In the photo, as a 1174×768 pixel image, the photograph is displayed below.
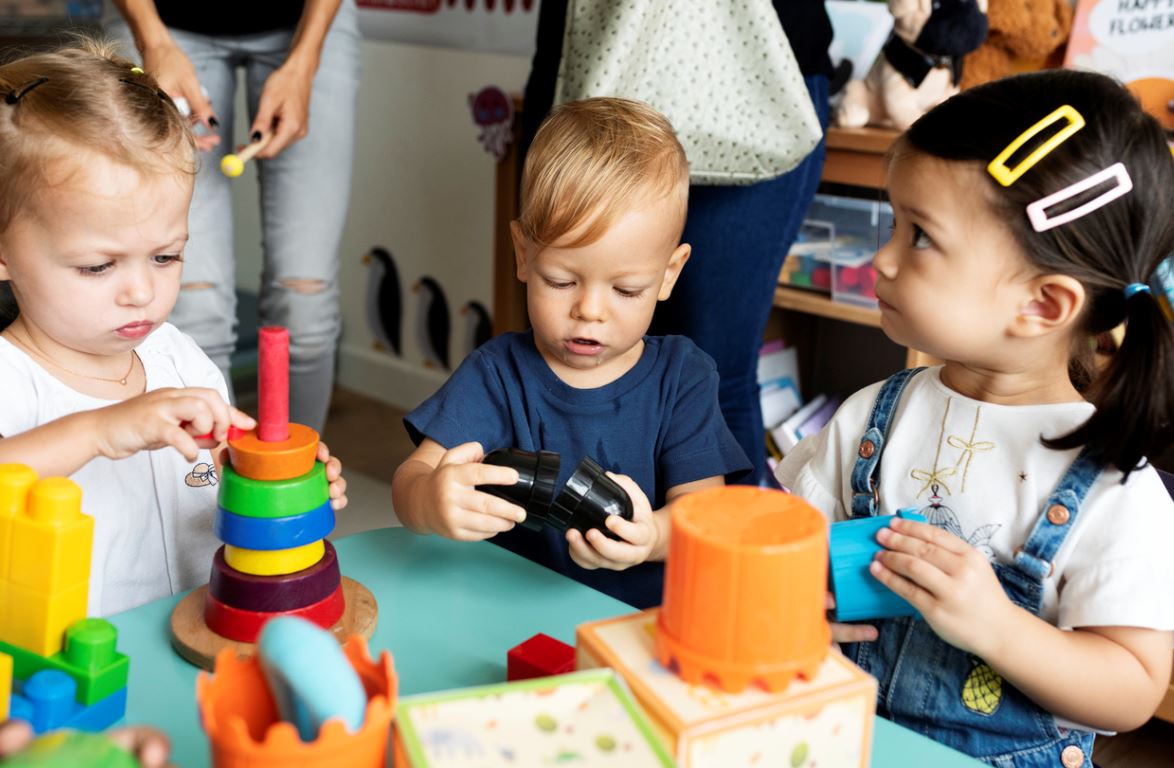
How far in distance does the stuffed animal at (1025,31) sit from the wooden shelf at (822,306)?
0.43 m

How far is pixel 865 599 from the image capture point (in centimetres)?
82

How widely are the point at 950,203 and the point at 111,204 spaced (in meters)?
0.69

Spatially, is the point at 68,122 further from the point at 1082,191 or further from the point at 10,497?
the point at 1082,191

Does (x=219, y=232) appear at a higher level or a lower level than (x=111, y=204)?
lower

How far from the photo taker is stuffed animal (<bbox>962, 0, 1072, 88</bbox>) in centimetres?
190

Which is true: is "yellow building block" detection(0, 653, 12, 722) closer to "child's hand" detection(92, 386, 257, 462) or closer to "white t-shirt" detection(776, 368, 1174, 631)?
"child's hand" detection(92, 386, 257, 462)

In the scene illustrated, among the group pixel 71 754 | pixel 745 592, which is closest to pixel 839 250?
pixel 745 592

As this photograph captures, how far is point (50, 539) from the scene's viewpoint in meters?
0.67

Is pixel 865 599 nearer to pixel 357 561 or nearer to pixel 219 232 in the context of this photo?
pixel 357 561

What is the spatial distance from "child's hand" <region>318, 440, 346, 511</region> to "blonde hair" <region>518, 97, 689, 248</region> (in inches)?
12.0

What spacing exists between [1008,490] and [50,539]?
708mm

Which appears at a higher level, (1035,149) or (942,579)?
(1035,149)

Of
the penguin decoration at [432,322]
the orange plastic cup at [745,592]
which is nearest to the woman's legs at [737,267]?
the orange plastic cup at [745,592]

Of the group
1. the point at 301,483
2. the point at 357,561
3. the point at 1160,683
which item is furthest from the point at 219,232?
the point at 1160,683
